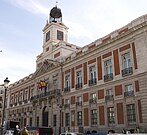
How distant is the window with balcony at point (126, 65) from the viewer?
81.8ft

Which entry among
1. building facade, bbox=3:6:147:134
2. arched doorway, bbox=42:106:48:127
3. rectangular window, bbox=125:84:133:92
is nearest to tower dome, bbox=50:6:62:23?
building facade, bbox=3:6:147:134

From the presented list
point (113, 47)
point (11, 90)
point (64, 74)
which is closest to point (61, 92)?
point (64, 74)

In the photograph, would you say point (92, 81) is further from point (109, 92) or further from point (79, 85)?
point (109, 92)

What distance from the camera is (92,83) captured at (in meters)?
29.7

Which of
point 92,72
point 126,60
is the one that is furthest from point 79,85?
point 126,60

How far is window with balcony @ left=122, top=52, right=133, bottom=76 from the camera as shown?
2493 cm

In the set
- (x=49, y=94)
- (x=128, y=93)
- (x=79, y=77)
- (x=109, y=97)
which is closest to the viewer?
(x=128, y=93)

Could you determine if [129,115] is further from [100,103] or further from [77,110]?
[77,110]

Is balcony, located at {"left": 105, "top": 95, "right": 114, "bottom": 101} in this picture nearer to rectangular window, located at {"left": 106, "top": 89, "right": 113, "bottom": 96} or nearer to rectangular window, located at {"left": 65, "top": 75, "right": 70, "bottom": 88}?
rectangular window, located at {"left": 106, "top": 89, "right": 113, "bottom": 96}

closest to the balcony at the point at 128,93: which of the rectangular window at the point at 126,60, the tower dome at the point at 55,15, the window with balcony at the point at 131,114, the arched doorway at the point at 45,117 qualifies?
the window with balcony at the point at 131,114

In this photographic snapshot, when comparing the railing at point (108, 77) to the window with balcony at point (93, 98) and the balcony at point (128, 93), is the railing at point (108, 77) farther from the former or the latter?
the balcony at point (128, 93)

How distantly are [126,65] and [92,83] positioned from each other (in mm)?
5839

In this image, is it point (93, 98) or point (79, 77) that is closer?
point (93, 98)

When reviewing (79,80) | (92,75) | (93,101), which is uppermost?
(92,75)
